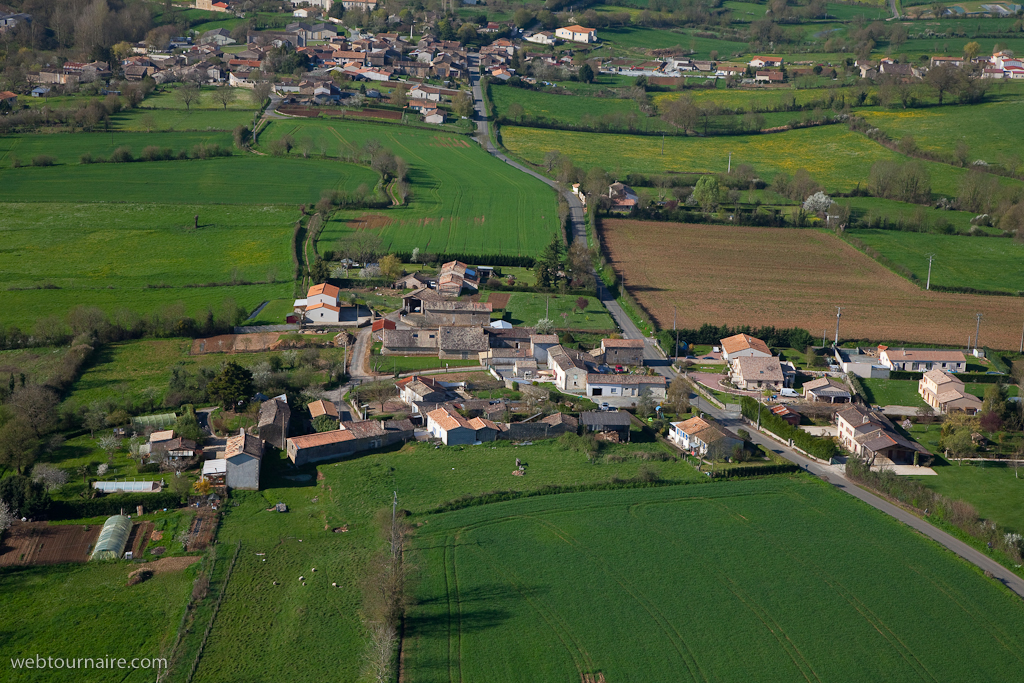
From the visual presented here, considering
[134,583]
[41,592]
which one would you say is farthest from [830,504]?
[41,592]

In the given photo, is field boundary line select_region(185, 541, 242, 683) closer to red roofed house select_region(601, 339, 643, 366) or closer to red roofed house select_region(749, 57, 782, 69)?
red roofed house select_region(601, 339, 643, 366)

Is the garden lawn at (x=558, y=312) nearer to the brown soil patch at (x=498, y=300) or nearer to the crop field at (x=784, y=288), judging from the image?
the brown soil patch at (x=498, y=300)

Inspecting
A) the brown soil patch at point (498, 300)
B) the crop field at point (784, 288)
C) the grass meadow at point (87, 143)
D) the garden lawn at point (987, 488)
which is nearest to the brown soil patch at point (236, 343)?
the brown soil patch at point (498, 300)

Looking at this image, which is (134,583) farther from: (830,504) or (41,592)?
(830,504)

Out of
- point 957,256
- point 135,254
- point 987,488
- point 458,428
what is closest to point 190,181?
point 135,254

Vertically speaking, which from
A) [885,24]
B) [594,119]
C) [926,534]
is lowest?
[926,534]

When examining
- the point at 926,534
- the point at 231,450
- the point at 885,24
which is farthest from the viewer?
the point at 885,24

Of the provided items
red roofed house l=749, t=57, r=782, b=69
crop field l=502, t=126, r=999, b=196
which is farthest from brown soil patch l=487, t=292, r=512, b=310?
red roofed house l=749, t=57, r=782, b=69
